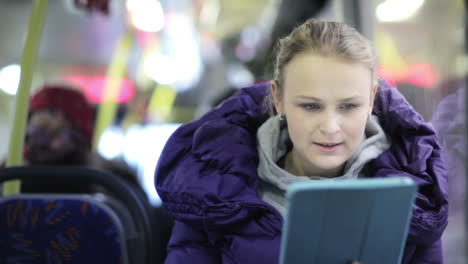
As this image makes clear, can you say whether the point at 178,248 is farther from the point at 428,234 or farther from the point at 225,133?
the point at 428,234

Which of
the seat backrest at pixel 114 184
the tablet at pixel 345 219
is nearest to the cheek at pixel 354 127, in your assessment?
the tablet at pixel 345 219

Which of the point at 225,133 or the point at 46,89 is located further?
the point at 46,89

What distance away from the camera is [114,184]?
137cm

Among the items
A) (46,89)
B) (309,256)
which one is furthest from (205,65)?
(309,256)

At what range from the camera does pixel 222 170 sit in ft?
3.82

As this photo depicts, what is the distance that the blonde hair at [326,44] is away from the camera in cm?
101

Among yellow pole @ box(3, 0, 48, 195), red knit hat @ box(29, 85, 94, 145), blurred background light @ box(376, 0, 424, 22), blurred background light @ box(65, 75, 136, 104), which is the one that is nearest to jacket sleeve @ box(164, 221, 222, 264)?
yellow pole @ box(3, 0, 48, 195)

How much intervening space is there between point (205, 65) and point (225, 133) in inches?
304

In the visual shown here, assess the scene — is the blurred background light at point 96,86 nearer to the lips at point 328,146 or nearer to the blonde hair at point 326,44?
the blonde hair at point 326,44

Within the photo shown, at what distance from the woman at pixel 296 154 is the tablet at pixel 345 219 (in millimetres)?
204

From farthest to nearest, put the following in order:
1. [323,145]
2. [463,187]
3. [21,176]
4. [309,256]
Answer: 1. [21,176]
2. [463,187]
3. [323,145]
4. [309,256]

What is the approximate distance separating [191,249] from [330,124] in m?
0.44

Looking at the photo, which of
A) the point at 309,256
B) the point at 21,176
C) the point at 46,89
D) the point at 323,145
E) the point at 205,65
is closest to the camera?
the point at 309,256

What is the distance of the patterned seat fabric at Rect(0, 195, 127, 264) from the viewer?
140cm
